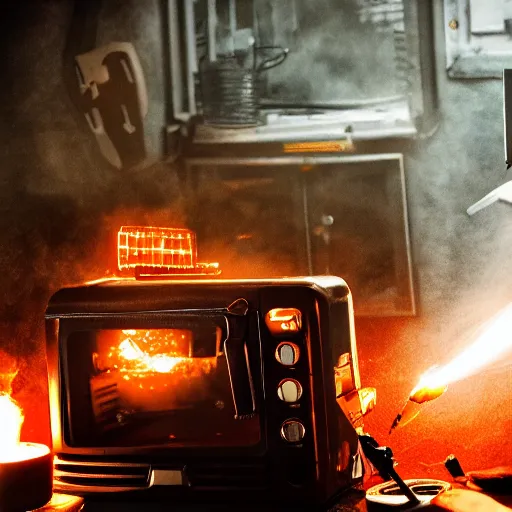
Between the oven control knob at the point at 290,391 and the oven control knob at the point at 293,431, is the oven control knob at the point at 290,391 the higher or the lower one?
the higher one

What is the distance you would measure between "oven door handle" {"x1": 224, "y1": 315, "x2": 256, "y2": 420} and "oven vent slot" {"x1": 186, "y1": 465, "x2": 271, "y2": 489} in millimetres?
112

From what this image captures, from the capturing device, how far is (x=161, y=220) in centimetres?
205

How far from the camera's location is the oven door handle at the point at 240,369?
1.35 metres

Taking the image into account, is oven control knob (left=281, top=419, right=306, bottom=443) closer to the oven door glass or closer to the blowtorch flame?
the oven door glass

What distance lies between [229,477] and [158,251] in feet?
2.09

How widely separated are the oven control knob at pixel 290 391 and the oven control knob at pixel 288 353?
0.04 meters

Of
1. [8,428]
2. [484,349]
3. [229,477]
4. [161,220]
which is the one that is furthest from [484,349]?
[8,428]

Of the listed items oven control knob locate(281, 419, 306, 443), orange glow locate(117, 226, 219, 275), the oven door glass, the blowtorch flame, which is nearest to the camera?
oven control knob locate(281, 419, 306, 443)

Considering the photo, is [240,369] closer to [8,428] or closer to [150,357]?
[150,357]

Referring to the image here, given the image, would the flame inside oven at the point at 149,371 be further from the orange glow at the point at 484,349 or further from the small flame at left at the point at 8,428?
the orange glow at the point at 484,349

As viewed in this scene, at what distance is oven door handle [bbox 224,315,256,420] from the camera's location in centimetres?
135

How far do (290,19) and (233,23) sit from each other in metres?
0.17

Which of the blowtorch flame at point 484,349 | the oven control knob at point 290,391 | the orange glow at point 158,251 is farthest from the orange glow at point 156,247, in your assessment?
the blowtorch flame at point 484,349

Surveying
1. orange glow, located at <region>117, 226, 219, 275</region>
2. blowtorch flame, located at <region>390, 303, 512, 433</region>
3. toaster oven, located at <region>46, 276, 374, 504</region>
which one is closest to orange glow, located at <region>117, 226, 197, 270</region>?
orange glow, located at <region>117, 226, 219, 275</region>
